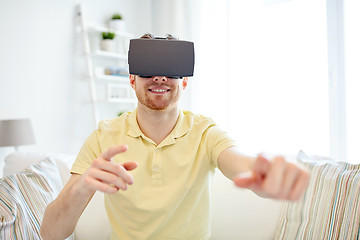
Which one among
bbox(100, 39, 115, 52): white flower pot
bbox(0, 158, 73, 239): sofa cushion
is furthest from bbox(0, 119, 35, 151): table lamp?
bbox(100, 39, 115, 52): white flower pot

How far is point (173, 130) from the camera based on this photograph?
1.28 metres

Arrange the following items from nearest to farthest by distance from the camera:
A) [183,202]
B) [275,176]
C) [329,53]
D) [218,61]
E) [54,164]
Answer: [275,176] → [183,202] → [54,164] → [329,53] → [218,61]

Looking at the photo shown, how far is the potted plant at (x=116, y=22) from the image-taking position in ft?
10.4

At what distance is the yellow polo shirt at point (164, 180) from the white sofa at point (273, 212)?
19cm

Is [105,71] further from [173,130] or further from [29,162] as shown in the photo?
[173,130]

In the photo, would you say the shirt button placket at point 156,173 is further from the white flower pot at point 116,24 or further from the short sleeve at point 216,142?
the white flower pot at point 116,24

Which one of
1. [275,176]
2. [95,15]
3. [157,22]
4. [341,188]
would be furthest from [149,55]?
[157,22]

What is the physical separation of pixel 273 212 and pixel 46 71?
2.25 meters

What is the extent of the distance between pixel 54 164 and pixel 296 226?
1158mm

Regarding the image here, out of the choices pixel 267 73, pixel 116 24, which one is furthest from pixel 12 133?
pixel 267 73

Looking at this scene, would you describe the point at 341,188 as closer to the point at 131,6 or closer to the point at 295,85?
the point at 295,85

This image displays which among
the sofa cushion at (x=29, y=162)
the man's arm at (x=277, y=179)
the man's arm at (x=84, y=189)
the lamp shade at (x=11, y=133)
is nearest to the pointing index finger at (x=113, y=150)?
the man's arm at (x=84, y=189)

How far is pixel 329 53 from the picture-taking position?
2.38 meters

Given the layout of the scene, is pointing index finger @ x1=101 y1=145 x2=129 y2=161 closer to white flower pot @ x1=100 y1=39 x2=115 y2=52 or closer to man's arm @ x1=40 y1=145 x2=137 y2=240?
man's arm @ x1=40 y1=145 x2=137 y2=240
